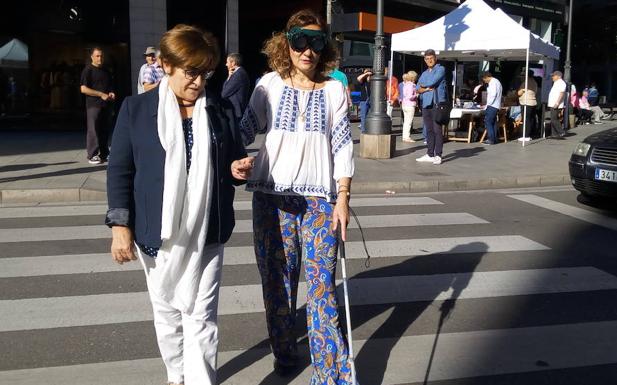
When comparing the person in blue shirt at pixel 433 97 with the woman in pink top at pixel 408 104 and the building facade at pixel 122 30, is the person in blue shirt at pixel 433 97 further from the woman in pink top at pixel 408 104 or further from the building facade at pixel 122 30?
the woman in pink top at pixel 408 104

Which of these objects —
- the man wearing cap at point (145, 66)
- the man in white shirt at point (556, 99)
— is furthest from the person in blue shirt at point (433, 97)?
the man in white shirt at point (556, 99)

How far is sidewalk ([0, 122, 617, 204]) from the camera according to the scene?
887 cm

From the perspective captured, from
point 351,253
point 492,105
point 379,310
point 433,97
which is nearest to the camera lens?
point 379,310

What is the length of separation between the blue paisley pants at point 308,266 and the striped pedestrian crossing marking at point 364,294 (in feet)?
4.35

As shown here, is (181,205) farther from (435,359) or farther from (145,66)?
(145,66)

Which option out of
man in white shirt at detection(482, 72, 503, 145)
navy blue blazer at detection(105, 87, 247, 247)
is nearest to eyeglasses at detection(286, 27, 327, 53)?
navy blue blazer at detection(105, 87, 247, 247)

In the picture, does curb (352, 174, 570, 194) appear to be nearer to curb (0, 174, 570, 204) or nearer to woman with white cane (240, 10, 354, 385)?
curb (0, 174, 570, 204)

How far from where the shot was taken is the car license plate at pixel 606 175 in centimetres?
795

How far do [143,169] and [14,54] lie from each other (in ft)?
54.3

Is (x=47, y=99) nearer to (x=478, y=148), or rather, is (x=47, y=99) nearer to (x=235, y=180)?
(x=478, y=148)

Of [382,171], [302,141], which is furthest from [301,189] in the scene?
[382,171]

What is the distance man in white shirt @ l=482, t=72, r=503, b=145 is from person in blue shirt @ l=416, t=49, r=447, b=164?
359 centimetres

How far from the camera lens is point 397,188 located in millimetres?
10000

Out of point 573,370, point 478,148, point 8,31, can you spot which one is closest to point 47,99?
point 8,31
